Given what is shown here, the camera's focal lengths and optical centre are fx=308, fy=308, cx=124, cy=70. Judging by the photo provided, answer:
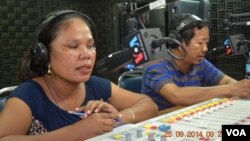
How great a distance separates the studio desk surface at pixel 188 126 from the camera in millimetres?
887

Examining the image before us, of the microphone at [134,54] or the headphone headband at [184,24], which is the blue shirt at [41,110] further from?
the headphone headband at [184,24]

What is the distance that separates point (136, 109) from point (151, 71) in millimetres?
728

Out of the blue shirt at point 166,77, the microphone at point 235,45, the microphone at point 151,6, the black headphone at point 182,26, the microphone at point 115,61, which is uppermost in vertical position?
the microphone at point 151,6

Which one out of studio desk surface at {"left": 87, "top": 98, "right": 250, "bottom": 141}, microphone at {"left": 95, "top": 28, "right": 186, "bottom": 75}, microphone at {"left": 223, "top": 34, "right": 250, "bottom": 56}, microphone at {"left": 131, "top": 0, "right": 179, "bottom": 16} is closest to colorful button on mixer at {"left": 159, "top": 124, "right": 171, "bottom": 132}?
studio desk surface at {"left": 87, "top": 98, "right": 250, "bottom": 141}

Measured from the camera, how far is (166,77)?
201 cm

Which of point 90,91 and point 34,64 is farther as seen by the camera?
point 90,91

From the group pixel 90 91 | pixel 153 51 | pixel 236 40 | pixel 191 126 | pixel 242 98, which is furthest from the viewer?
pixel 236 40

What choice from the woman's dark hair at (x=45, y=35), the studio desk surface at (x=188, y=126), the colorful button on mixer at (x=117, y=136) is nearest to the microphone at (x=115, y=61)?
the woman's dark hair at (x=45, y=35)

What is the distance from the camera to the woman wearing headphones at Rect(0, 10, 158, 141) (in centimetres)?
114

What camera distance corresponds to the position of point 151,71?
2.07m

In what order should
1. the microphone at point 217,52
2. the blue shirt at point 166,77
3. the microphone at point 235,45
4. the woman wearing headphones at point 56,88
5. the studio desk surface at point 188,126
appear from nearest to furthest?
the studio desk surface at point 188,126 → the woman wearing headphones at point 56,88 → the blue shirt at point 166,77 → the microphone at point 235,45 → the microphone at point 217,52

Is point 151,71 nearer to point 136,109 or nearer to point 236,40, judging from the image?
point 136,109

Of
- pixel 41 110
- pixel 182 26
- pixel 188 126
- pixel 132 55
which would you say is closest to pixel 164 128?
pixel 188 126

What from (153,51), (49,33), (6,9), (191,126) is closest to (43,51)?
(49,33)
